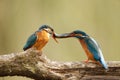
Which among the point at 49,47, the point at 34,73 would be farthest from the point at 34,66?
the point at 49,47

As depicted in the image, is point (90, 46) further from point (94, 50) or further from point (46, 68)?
point (46, 68)

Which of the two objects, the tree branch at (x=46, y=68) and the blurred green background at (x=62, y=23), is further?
the blurred green background at (x=62, y=23)

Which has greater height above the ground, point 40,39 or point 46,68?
point 40,39

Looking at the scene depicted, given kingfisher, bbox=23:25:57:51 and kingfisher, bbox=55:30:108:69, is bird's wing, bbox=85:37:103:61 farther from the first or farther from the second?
kingfisher, bbox=23:25:57:51

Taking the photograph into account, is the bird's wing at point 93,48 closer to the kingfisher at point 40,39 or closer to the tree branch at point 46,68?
the tree branch at point 46,68

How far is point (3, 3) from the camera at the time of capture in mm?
3684

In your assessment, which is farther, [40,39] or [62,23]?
[62,23]

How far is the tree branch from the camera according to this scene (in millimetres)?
1819

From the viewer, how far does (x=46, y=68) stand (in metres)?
1.86

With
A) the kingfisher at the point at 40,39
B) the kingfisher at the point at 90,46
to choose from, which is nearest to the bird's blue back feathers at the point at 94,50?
the kingfisher at the point at 90,46

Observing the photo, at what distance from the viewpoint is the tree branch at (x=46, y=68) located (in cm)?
182

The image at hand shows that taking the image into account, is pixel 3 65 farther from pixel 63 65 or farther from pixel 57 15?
pixel 57 15

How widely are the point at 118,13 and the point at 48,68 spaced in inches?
83.5

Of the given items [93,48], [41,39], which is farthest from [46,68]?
[93,48]
